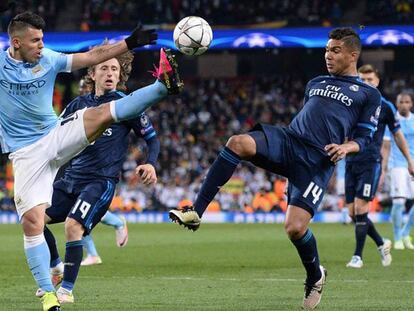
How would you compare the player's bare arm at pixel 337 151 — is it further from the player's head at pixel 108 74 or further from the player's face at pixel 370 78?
the player's face at pixel 370 78

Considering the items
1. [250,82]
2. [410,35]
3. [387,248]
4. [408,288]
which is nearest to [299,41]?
[410,35]

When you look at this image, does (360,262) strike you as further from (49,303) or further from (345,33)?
(49,303)

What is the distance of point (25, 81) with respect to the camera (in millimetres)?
7922

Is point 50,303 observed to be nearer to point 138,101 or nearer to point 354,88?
point 138,101

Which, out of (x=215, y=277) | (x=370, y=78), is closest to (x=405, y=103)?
(x=370, y=78)

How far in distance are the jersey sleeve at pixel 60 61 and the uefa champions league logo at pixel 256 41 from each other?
1869 centimetres

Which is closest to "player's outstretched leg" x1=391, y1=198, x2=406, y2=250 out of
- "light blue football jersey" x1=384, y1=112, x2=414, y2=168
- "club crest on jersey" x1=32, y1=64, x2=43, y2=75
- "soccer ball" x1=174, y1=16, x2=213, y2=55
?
"light blue football jersey" x1=384, y1=112, x2=414, y2=168

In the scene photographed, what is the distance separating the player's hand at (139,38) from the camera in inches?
295

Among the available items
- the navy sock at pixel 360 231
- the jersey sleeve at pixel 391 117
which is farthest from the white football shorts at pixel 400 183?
the jersey sleeve at pixel 391 117

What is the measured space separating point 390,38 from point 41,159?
18.7m

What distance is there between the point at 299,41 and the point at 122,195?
6.43 m

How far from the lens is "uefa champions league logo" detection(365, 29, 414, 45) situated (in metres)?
25.4

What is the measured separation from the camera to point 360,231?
12984 mm

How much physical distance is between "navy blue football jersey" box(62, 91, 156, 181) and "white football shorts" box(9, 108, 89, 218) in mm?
1645
